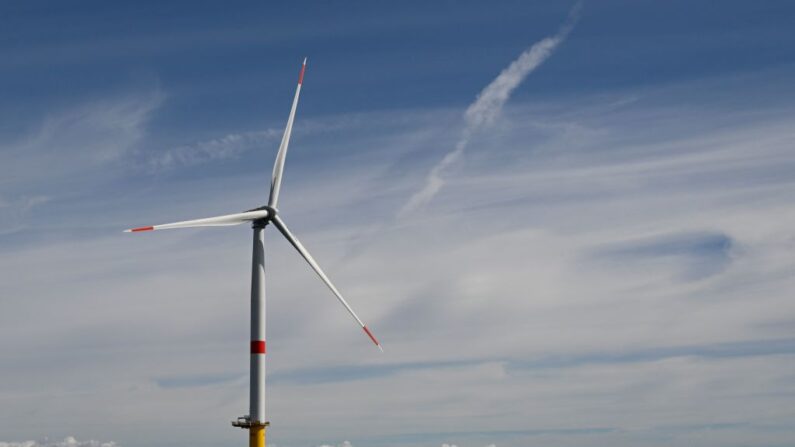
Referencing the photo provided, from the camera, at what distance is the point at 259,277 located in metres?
113

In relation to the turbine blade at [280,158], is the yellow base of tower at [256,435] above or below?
below

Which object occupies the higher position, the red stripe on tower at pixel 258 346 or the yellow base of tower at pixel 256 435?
the red stripe on tower at pixel 258 346

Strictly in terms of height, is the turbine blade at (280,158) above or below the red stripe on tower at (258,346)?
above

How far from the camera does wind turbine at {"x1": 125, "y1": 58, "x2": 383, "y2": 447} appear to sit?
10800 centimetres

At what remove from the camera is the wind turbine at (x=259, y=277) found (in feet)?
354

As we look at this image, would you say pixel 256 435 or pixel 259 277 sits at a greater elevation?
pixel 259 277

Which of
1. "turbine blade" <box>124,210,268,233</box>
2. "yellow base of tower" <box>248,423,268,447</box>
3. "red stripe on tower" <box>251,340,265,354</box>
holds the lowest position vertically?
A: "yellow base of tower" <box>248,423,268,447</box>

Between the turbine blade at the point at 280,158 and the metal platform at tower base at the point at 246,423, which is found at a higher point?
the turbine blade at the point at 280,158

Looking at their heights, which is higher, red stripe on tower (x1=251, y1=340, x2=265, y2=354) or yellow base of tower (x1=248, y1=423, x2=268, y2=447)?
red stripe on tower (x1=251, y1=340, x2=265, y2=354)

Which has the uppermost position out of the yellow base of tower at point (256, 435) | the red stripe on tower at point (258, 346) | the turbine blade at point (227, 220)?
the turbine blade at point (227, 220)

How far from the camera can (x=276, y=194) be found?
392ft

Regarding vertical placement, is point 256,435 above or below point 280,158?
below

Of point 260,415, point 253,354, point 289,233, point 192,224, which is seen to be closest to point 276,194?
point 289,233

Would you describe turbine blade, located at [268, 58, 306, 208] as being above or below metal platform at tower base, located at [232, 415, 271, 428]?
above
